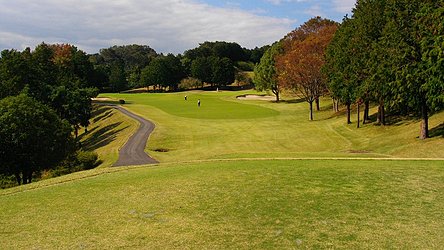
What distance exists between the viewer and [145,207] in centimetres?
1499

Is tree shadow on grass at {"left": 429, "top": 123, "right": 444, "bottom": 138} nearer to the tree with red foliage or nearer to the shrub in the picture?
the tree with red foliage

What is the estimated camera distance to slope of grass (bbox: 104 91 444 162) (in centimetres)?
3694

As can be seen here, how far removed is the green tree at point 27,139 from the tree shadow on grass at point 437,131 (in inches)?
1531

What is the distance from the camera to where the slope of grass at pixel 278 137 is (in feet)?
121

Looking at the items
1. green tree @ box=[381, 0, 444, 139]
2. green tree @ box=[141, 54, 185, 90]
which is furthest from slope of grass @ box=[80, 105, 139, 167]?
green tree @ box=[141, 54, 185, 90]

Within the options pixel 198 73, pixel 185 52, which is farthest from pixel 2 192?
pixel 185 52

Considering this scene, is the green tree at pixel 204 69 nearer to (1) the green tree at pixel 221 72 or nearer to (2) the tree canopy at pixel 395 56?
(1) the green tree at pixel 221 72

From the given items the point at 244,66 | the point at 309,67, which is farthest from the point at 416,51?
the point at 244,66

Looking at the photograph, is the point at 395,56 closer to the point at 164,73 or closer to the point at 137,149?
the point at 137,149

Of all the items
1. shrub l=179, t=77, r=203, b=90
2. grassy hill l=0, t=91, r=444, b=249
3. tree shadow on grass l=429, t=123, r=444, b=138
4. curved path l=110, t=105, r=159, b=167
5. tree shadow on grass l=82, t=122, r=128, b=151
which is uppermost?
shrub l=179, t=77, r=203, b=90

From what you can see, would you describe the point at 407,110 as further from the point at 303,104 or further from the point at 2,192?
the point at 2,192

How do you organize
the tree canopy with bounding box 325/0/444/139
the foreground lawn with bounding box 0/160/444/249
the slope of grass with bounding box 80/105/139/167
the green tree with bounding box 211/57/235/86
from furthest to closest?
the green tree with bounding box 211/57/235/86
the slope of grass with bounding box 80/105/139/167
the tree canopy with bounding box 325/0/444/139
the foreground lawn with bounding box 0/160/444/249

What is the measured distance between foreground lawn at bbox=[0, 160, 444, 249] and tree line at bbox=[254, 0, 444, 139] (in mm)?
17230

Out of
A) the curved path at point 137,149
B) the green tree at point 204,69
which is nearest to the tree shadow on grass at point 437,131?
the curved path at point 137,149
